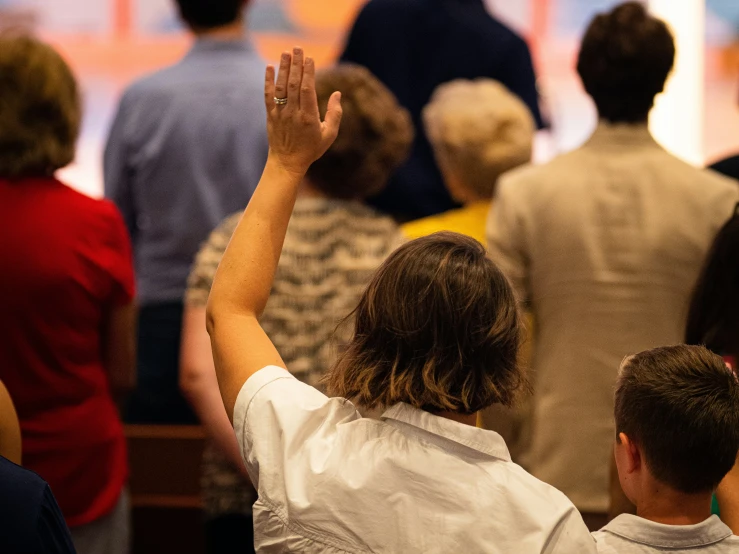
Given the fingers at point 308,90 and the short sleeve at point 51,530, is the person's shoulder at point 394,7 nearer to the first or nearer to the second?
the fingers at point 308,90

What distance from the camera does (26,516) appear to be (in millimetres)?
1430

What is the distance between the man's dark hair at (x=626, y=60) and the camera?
8.53 ft

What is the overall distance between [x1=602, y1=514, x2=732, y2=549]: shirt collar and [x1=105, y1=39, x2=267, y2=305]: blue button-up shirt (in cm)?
177

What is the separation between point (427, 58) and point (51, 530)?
97.5 inches

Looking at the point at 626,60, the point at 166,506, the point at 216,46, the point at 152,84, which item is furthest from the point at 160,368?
the point at 626,60

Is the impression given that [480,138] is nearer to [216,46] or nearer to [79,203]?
[216,46]

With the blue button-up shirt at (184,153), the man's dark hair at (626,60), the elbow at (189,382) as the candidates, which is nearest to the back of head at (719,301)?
the man's dark hair at (626,60)

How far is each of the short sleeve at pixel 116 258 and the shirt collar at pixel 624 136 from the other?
1065 mm

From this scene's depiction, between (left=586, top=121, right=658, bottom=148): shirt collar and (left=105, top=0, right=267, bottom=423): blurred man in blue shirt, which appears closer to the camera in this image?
(left=586, top=121, right=658, bottom=148): shirt collar

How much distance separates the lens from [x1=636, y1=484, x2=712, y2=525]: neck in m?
1.51

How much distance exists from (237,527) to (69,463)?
37cm

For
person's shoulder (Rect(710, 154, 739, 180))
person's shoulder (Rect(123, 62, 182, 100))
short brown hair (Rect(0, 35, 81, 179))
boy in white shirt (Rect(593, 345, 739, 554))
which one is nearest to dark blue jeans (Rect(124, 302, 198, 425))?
person's shoulder (Rect(123, 62, 182, 100))

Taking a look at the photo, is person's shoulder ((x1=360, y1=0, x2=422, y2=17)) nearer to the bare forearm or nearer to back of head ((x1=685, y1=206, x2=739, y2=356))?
back of head ((x1=685, y1=206, x2=739, y2=356))

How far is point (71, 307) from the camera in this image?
2342 millimetres
